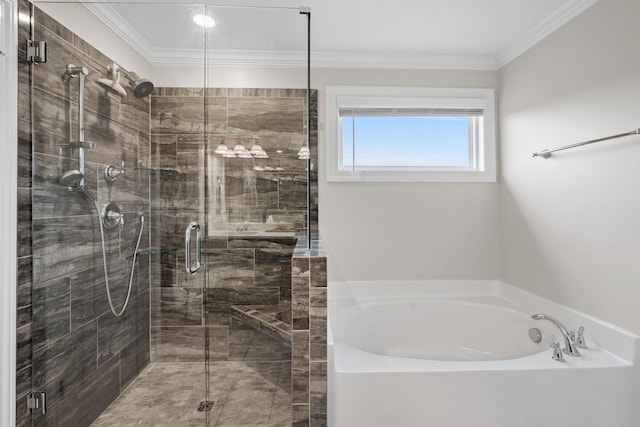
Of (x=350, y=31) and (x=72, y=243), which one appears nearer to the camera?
(x=72, y=243)

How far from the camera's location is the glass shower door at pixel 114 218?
1.53m

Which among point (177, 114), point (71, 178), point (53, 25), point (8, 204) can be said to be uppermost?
point (53, 25)

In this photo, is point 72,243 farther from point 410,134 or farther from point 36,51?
point 410,134

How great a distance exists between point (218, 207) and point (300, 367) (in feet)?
2.76

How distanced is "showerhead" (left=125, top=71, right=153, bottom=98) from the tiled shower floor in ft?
4.38

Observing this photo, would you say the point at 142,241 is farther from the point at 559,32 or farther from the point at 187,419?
the point at 559,32

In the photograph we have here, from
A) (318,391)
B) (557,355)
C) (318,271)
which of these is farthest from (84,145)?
(557,355)

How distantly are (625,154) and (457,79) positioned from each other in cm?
130

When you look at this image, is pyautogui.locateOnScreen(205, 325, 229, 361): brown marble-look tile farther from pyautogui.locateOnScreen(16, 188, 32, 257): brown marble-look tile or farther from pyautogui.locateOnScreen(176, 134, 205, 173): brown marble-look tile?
Result: pyautogui.locateOnScreen(16, 188, 32, 257): brown marble-look tile

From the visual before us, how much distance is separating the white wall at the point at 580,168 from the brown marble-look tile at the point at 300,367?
1557mm

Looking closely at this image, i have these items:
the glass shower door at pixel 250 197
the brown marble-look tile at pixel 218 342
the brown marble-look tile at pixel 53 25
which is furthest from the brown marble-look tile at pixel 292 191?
the brown marble-look tile at pixel 53 25

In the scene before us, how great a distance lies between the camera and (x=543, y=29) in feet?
6.84

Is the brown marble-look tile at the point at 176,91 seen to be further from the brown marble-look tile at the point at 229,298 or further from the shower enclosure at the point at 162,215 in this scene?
the brown marble-look tile at the point at 229,298

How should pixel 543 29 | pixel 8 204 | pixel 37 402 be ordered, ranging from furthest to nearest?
1. pixel 543 29
2. pixel 37 402
3. pixel 8 204
